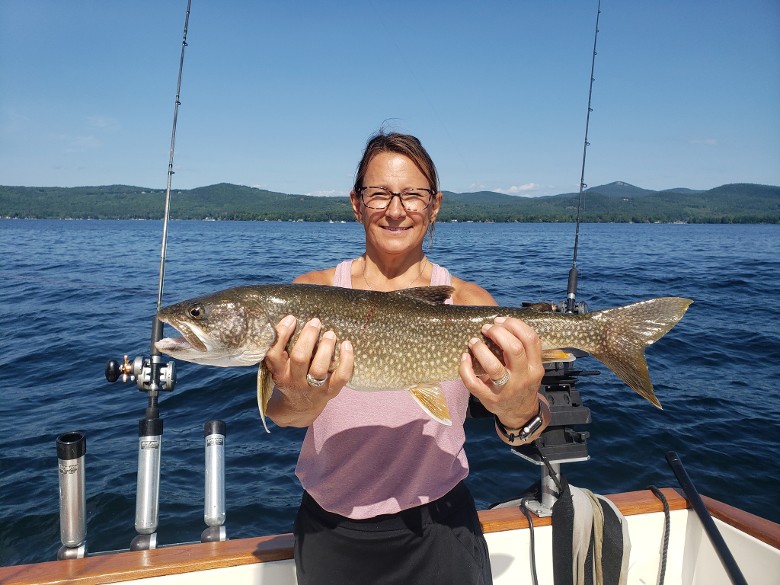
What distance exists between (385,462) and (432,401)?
0.45 meters

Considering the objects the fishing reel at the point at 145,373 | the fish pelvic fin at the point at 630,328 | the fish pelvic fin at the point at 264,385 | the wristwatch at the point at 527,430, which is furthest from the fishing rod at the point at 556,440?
the fishing reel at the point at 145,373

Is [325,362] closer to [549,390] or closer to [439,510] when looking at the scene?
[439,510]

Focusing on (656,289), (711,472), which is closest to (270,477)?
(711,472)

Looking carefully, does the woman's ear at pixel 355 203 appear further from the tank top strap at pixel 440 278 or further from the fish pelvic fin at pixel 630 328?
the fish pelvic fin at pixel 630 328

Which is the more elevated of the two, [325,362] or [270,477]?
[325,362]

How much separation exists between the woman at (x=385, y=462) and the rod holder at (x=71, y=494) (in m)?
1.48

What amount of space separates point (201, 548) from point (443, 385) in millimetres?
2058

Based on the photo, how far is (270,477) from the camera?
25.8 feet

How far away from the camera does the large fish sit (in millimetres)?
3166

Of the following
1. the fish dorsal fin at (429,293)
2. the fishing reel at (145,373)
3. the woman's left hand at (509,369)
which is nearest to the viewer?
the woman's left hand at (509,369)

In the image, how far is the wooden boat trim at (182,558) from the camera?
3152 millimetres

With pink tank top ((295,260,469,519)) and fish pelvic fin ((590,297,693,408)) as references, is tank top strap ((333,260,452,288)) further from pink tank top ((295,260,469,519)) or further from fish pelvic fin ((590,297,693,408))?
fish pelvic fin ((590,297,693,408))

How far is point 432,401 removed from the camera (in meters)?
3.03

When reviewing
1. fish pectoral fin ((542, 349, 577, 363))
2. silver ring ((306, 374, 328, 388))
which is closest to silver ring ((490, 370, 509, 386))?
fish pectoral fin ((542, 349, 577, 363))
